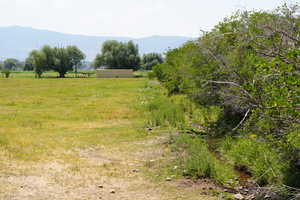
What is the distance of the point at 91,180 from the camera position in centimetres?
938

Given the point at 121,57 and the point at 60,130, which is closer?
the point at 60,130

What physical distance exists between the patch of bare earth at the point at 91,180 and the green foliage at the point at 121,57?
318 feet

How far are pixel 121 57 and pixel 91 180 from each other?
330ft

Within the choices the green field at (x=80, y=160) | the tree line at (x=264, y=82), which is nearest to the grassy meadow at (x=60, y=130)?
the green field at (x=80, y=160)

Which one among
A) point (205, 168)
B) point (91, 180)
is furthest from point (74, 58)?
point (205, 168)

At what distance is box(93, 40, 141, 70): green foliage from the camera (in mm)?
108375

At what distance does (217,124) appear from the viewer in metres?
17.1

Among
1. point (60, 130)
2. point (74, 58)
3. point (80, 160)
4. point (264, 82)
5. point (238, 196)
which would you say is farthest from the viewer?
point (74, 58)

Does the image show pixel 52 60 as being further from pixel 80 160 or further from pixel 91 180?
pixel 91 180

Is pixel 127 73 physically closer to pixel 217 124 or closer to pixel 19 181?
pixel 217 124

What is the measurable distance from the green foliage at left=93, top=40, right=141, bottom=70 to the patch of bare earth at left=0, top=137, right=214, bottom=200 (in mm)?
96952

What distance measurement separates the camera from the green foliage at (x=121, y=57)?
108 metres

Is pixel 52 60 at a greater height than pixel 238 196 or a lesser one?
greater

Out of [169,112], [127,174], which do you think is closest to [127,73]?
[169,112]
